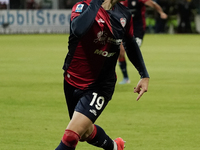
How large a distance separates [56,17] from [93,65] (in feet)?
95.9

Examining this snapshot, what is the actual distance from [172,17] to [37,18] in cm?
947

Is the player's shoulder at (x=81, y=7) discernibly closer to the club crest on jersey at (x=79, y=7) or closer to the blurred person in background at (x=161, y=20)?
the club crest on jersey at (x=79, y=7)

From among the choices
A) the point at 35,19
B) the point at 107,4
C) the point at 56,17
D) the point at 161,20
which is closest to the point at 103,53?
the point at 107,4

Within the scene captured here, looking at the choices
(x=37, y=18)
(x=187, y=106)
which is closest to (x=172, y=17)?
(x=37, y=18)

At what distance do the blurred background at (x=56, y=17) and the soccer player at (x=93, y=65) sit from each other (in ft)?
94.2

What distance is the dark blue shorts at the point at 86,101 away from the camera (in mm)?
5211

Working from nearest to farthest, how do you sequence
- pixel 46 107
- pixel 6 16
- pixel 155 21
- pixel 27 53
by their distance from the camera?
pixel 46 107 < pixel 27 53 < pixel 6 16 < pixel 155 21

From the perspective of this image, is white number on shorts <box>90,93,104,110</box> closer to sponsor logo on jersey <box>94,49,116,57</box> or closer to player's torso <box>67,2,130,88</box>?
player's torso <box>67,2,130,88</box>

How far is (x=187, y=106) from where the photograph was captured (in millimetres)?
→ 10219

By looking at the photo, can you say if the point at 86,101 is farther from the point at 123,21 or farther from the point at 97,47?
the point at 123,21

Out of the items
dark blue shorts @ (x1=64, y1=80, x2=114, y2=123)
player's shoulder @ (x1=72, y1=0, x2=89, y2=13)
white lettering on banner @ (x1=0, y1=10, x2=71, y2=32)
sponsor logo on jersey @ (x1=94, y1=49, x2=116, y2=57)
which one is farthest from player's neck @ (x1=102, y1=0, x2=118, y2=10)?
white lettering on banner @ (x1=0, y1=10, x2=71, y2=32)

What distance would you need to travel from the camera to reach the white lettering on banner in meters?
33.7

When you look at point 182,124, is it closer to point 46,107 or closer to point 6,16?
point 46,107

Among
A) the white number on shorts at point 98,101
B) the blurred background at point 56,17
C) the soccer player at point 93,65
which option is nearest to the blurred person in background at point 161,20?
the blurred background at point 56,17
